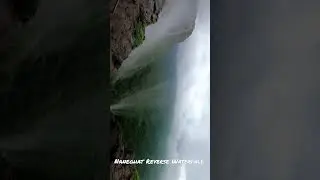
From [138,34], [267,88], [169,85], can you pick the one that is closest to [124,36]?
[138,34]

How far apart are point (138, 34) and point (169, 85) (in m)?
0.16

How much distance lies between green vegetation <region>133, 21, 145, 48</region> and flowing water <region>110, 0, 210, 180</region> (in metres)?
0.01

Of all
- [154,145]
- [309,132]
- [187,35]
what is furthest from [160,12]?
[309,132]

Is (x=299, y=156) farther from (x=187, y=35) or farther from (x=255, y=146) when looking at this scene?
(x=187, y=35)

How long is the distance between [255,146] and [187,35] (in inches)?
14.8

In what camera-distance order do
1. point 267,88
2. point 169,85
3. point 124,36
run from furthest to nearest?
1. point 267,88
2. point 169,85
3. point 124,36

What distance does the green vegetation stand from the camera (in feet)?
3.73

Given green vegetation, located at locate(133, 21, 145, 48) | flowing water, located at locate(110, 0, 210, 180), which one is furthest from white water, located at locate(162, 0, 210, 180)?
green vegetation, located at locate(133, 21, 145, 48)

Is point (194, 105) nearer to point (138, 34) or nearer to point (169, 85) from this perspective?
point (169, 85)

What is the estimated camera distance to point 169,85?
48.0 inches

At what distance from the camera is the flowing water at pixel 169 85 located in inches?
44.8

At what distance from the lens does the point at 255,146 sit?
138 centimetres

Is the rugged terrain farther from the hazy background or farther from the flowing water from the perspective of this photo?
the hazy background

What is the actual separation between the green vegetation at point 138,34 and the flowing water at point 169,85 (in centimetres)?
1
